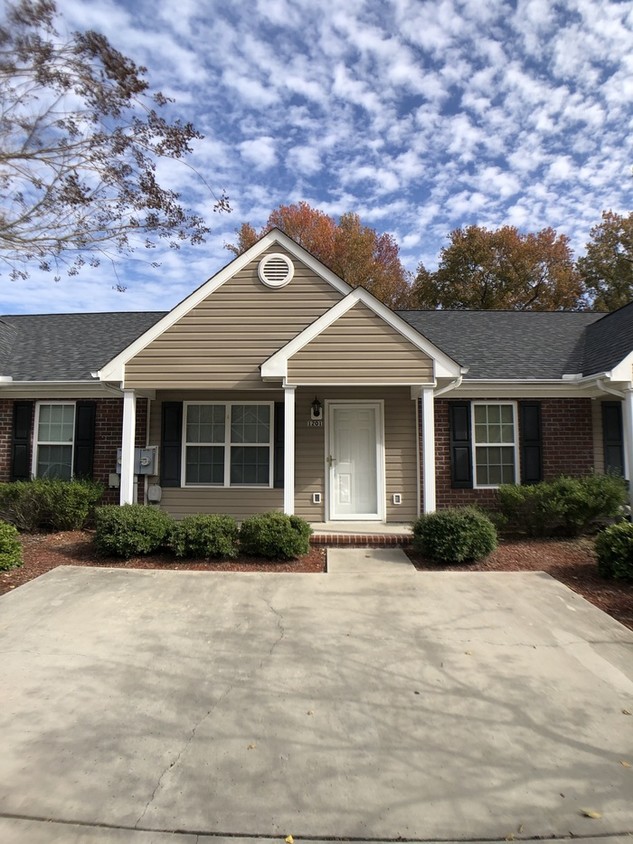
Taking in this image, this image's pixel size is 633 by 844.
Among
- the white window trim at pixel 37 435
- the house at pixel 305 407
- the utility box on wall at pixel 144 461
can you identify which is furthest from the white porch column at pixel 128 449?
the white window trim at pixel 37 435

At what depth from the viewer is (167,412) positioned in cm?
967

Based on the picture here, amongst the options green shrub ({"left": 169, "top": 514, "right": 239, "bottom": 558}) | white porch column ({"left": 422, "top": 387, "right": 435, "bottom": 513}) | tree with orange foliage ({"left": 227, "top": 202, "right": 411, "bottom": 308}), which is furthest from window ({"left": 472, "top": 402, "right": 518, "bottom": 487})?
tree with orange foliage ({"left": 227, "top": 202, "right": 411, "bottom": 308})

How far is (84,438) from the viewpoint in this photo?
10.1 meters

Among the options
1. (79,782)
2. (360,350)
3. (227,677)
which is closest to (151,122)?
(360,350)

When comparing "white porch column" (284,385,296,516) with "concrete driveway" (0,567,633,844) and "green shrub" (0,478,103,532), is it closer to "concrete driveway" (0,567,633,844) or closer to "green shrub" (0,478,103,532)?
"concrete driveway" (0,567,633,844)

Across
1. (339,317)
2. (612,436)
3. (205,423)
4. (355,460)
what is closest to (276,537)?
(355,460)

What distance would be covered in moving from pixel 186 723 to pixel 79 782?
2.40 feet

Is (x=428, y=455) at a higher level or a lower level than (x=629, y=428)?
lower

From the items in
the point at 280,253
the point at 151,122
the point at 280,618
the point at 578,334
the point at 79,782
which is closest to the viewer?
the point at 79,782

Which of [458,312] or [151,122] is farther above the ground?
[151,122]

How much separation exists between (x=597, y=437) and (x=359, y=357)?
5.14m

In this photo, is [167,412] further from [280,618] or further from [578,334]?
[578,334]

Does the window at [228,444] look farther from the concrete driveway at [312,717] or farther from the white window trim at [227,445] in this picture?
the concrete driveway at [312,717]

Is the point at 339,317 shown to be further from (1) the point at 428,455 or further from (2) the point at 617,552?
(2) the point at 617,552
